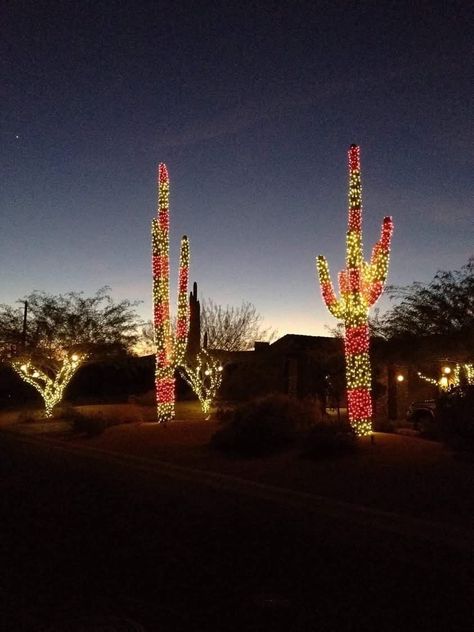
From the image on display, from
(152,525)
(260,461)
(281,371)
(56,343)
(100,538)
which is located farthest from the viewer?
(281,371)

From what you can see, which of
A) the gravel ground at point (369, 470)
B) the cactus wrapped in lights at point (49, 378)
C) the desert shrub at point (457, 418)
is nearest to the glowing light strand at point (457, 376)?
the desert shrub at point (457, 418)

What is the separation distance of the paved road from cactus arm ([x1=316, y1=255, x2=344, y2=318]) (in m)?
6.77

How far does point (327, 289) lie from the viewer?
18484mm

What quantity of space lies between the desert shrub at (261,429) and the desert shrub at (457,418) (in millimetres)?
3674

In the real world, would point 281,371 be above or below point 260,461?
above

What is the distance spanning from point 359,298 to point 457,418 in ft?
11.7

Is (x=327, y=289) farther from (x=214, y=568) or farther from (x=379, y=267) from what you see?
(x=214, y=568)

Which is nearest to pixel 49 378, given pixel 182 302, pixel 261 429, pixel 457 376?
pixel 182 302

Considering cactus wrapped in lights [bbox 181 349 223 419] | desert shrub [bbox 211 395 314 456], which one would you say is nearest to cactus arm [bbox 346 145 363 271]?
desert shrub [bbox 211 395 314 456]

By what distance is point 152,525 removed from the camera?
32.8ft

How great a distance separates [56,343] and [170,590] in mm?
27767

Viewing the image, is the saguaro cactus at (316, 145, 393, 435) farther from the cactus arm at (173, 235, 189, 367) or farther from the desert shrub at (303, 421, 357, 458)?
the cactus arm at (173, 235, 189, 367)

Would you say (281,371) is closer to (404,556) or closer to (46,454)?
(46,454)

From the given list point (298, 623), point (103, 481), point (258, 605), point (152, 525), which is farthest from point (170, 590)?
point (103, 481)
